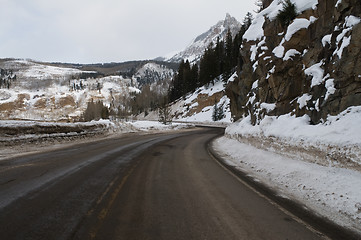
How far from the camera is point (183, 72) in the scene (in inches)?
3342

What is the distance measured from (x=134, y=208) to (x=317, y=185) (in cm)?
488

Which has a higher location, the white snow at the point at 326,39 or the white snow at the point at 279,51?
the white snow at the point at 279,51

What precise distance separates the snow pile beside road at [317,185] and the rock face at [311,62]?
8.93 feet

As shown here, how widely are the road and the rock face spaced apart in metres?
5.43

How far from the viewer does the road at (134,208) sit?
331cm

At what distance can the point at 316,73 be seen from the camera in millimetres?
9602

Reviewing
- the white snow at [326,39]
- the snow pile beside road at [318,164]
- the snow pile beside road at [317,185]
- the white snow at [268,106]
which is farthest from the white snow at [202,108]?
the snow pile beside road at [317,185]

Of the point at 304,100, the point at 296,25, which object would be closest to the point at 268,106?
the point at 304,100

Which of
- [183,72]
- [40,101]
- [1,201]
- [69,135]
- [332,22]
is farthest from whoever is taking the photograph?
[40,101]

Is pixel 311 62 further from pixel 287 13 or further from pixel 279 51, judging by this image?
pixel 287 13

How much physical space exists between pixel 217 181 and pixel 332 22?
9152mm

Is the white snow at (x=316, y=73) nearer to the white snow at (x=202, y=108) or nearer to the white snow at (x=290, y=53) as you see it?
the white snow at (x=290, y=53)

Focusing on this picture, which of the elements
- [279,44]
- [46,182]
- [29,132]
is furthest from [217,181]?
[29,132]

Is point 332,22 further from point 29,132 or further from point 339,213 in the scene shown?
point 29,132
